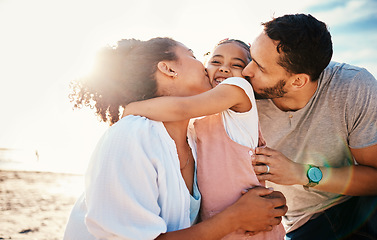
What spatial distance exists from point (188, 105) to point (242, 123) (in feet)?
1.45

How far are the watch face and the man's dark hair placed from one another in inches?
33.9

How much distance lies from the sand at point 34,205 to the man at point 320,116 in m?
4.63

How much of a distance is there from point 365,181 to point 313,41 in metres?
1.38

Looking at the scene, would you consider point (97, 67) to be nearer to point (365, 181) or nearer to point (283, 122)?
point (283, 122)

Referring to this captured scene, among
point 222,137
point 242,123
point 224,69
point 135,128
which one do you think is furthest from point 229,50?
point 135,128

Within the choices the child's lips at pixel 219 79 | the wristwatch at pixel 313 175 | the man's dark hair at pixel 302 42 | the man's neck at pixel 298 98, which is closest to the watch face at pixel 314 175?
the wristwatch at pixel 313 175

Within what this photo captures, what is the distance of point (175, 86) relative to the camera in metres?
2.64

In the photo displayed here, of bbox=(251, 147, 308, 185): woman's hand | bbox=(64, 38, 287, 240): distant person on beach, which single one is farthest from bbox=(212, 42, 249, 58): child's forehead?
bbox=(251, 147, 308, 185): woman's hand

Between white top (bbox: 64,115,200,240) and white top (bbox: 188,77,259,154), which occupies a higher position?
white top (bbox: 188,77,259,154)

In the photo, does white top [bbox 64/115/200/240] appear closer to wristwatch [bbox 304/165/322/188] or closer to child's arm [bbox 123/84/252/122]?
child's arm [bbox 123/84/252/122]

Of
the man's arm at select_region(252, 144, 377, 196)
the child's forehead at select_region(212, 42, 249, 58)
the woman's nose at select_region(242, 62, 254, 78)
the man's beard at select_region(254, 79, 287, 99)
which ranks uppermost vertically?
the child's forehead at select_region(212, 42, 249, 58)

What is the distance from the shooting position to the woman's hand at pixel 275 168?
256cm

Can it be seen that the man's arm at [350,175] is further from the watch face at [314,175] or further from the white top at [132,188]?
the white top at [132,188]

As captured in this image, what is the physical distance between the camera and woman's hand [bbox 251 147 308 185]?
2557mm
